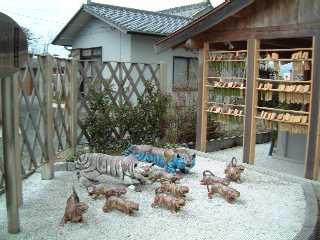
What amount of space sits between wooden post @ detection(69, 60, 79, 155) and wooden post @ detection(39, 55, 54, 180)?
3.75ft

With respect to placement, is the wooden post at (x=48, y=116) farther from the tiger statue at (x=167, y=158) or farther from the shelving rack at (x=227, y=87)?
the shelving rack at (x=227, y=87)

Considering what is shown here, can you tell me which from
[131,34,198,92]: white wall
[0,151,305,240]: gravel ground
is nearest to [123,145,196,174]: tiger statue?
[0,151,305,240]: gravel ground

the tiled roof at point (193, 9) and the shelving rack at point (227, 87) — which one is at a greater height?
the tiled roof at point (193, 9)

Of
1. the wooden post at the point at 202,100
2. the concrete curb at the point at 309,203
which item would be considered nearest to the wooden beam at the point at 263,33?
the wooden post at the point at 202,100

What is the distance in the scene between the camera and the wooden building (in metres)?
5.48

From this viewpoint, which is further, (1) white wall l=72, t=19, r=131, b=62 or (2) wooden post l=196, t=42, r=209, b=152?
(1) white wall l=72, t=19, r=131, b=62

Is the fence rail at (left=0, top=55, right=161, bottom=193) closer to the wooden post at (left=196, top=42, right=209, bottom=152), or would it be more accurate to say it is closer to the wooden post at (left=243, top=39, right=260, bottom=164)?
the wooden post at (left=196, top=42, right=209, bottom=152)

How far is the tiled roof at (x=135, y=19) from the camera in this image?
11617mm

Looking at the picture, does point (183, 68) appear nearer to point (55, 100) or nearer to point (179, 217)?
point (55, 100)

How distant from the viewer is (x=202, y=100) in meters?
7.36

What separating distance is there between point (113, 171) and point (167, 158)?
3.50 ft

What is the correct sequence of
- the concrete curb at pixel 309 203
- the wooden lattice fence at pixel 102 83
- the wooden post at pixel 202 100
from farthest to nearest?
1. the wooden post at pixel 202 100
2. the wooden lattice fence at pixel 102 83
3. the concrete curb at pixel 309 203

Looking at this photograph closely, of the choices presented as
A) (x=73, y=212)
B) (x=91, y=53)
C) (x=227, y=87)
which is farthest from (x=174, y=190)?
(x=91, y=53)

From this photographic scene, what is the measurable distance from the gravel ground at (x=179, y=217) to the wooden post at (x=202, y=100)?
2.09 m
